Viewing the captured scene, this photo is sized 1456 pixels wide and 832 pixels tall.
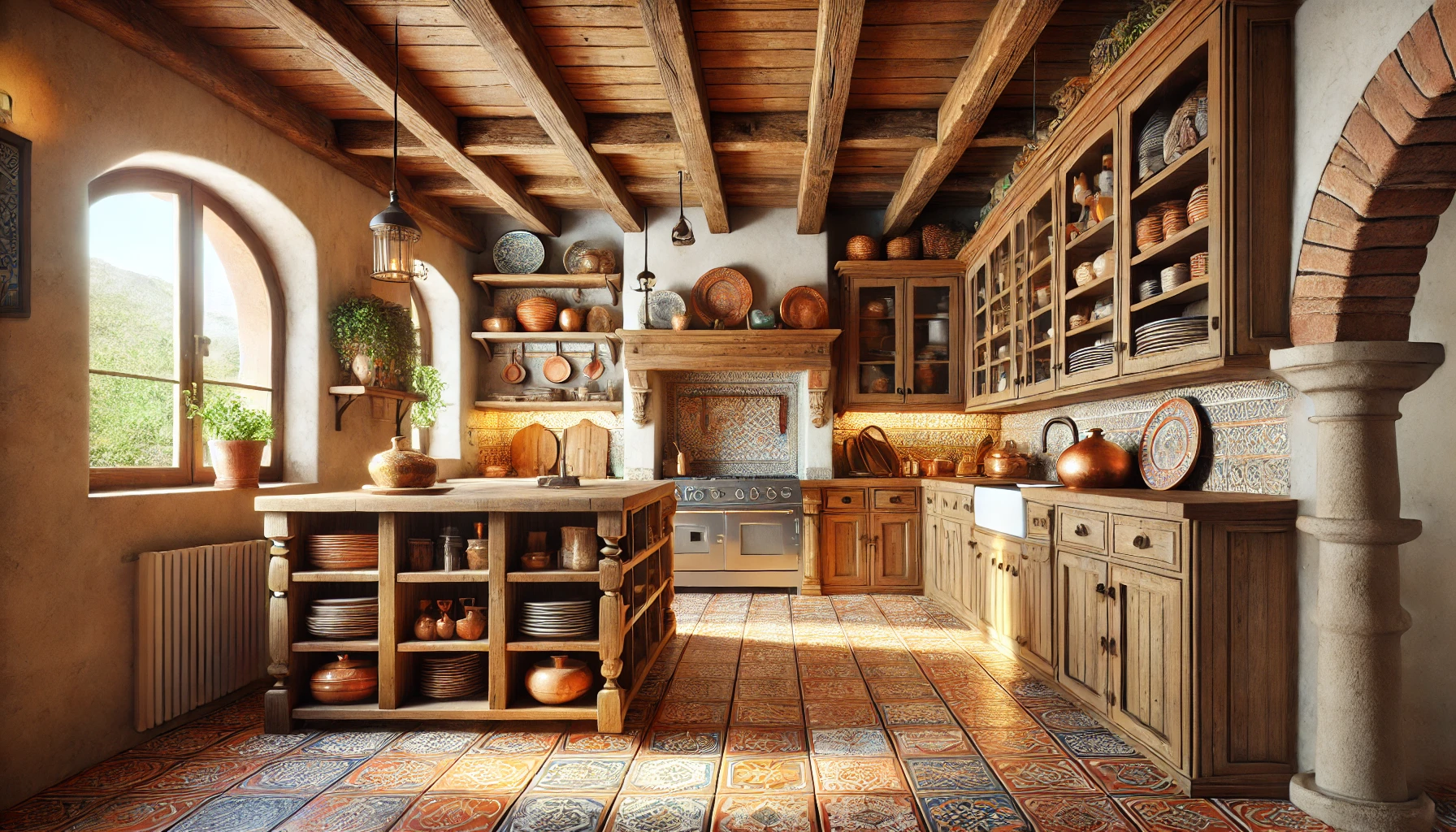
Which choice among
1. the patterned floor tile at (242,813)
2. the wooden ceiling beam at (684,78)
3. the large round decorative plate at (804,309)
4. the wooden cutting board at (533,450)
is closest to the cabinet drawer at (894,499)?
the large round decorative plate at (804,309)

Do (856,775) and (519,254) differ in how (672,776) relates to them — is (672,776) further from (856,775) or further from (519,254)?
(519,254)

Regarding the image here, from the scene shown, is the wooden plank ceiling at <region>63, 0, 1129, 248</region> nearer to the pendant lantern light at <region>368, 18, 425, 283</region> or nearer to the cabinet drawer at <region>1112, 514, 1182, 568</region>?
the pendant lantern light at <region>368, 18, 425, 283</region>

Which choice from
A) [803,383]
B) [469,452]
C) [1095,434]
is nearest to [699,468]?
[803,383]

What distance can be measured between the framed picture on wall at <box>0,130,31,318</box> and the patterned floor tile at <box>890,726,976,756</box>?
355cm

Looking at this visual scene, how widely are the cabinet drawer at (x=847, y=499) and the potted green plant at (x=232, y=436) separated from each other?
4066 mm

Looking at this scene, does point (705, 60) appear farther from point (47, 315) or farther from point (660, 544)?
point (47, 315)

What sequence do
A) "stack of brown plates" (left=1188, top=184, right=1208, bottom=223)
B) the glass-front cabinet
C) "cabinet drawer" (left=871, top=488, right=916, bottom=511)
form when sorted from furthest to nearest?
the glass-front cabinet < "cabinet drawer" (left=871, top=488, right=916, bottom=511) < "stack of brown plates" (left=1188, top=184, right=1208, bottom=223)

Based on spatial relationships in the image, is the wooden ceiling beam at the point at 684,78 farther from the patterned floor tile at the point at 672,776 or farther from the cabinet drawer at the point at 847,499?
the patterned floor tile at the point at 672,776

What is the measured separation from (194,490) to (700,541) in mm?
3645

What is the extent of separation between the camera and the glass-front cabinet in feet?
21.1

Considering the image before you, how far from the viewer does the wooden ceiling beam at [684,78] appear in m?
3.20

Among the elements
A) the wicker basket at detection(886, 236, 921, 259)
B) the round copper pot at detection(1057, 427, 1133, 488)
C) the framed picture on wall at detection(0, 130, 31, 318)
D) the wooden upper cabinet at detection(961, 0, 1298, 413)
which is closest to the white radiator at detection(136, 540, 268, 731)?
the framed picture on wall at detection(0, 130, 31, 318)

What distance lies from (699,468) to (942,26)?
426 centimetres

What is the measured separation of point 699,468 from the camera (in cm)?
699
